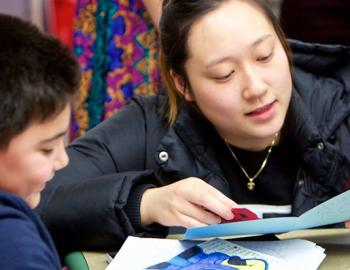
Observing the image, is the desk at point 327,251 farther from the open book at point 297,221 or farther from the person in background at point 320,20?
the person in background at point 320,20

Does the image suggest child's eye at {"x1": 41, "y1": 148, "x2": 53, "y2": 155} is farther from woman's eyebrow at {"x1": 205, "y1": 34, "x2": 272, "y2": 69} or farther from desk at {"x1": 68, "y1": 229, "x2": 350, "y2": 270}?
woman's eyebrow at {"x1": 205, "y1": 34, "x2": 272, "y2": 69}

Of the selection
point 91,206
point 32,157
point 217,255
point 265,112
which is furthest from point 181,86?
point 32,157

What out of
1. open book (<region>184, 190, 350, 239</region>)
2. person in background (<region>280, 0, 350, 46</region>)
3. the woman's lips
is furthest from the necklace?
person in background (<region>280, 0, 350, 46</region>)

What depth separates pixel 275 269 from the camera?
1.09m

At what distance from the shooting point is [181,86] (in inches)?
64.0

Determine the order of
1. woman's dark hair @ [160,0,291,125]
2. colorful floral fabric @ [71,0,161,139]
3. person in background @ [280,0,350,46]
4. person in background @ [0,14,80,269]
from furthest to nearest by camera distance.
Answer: person in background @ [280,0,350,46] < colorful floral fabric @ [71,0,161,139] < woman's dark hair @ [160,0,291,125] < person in background @ [0,14,80,269]

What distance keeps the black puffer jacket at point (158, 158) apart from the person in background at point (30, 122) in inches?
12.4

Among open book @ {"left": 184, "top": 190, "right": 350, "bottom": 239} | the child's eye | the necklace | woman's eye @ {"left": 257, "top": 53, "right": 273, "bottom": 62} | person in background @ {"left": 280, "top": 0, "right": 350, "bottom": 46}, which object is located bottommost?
the necklace

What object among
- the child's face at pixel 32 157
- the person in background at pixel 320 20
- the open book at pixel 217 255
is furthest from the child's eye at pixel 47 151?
the person in background at pixel 320 20

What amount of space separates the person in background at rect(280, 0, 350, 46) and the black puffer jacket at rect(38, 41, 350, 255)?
77 centimetres

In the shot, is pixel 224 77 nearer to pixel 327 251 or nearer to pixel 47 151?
pixel 327 251

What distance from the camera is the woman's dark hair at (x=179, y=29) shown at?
1.52m

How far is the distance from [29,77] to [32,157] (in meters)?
0.11

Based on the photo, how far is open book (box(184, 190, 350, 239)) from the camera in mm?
1092
